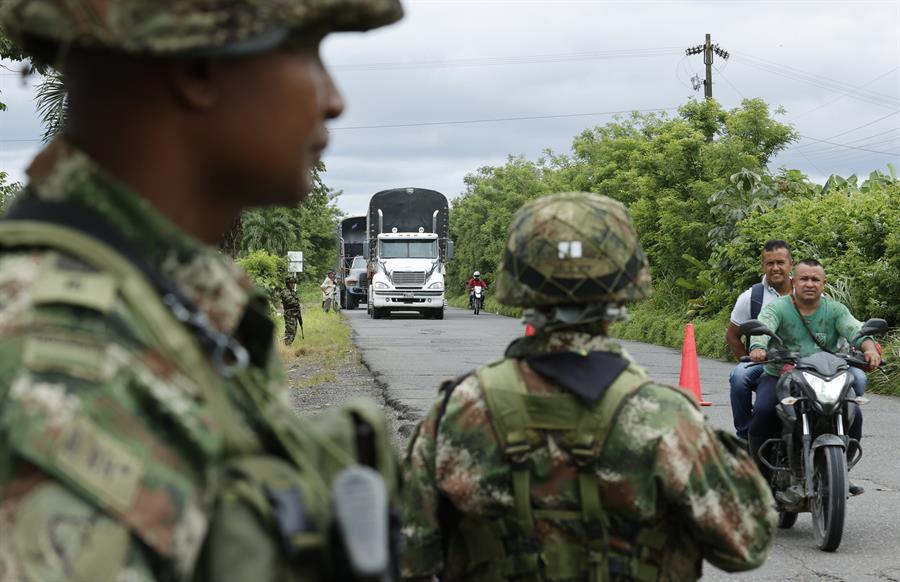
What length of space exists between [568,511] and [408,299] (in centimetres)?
3584

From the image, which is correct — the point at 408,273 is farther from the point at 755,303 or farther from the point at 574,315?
the point at 574,315

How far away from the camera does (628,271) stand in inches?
115

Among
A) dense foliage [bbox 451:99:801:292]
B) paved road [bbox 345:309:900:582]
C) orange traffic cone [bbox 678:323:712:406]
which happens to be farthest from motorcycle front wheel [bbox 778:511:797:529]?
dense foliage [bbox 451:99:801:292]

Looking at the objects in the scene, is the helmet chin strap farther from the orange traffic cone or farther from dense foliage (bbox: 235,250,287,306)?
dense foliage (bbox: 235,250,287,306)

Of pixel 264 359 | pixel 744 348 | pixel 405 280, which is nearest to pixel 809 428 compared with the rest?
pixel 744 348

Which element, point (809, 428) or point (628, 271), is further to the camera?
point (809, 428)

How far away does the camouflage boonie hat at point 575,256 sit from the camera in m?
2.90

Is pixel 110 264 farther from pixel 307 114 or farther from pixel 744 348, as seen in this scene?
pixel 744 348

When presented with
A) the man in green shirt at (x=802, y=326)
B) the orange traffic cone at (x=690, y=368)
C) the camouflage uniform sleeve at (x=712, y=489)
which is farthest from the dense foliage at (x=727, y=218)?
the camouflage uniform sleeve at (x=712, y=489)

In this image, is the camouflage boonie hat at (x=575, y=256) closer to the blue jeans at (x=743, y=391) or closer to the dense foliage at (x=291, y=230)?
the dense foliage at (x=291, y=230)

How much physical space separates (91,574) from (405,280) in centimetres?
3767

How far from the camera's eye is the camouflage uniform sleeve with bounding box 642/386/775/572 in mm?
2754

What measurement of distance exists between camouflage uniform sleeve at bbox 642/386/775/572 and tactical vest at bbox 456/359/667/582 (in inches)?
4.3

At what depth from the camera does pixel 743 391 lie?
8.20m
